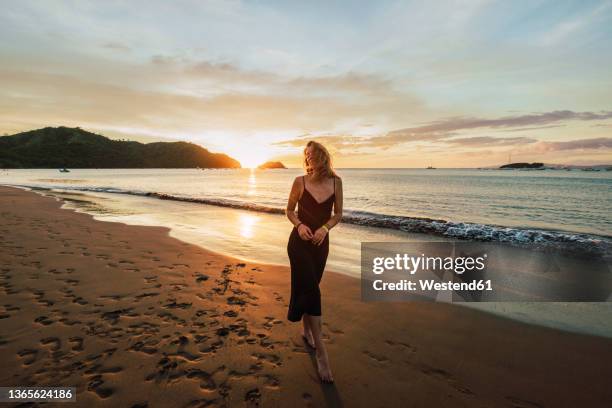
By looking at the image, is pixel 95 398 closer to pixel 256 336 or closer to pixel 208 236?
pixel 256 336

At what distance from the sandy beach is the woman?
2.28ft

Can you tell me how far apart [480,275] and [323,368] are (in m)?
6.30

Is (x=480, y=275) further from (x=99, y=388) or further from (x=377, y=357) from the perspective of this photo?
(x=99, y=388)

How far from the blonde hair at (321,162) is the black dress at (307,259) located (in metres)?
0.19

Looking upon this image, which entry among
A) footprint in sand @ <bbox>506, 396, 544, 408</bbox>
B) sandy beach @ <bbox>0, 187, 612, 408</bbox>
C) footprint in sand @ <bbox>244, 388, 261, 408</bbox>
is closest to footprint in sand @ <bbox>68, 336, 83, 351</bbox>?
sandy beach @ <bbox>0, 187, 612, 408</bbox>

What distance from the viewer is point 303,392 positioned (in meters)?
3.31

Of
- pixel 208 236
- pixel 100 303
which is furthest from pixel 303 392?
pixel 208 236

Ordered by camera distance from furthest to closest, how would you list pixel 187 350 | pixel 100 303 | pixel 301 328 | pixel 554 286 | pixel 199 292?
pixel 554 286, pixel 199 292, pixel 100 303, pixel 301 328, pixel 187 350

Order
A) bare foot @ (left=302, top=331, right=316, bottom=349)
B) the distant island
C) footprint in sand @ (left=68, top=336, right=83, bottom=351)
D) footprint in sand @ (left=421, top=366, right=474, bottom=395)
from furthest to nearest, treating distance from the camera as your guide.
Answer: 1. the distant island
2. bare foot @ (left=302, top=331, right=316, bottom=349)
3. footprint in sand @ (left=68, top=336, right=83, bottom=351)
4. footprint in sand @ (left=421, top=366, right=474, bottom=395)

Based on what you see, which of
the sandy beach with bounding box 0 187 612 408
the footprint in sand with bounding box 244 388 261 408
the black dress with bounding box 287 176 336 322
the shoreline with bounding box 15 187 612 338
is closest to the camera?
the footprint in sand with bounding box 244 388 261 408

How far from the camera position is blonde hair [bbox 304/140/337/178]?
3.55m

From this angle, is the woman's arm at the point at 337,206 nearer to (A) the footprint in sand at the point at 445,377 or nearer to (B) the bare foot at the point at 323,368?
(B) the bare foot at the point at 323,368

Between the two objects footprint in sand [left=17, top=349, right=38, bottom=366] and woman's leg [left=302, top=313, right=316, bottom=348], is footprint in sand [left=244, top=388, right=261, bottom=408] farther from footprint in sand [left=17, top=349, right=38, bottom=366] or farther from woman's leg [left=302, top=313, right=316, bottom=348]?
footprint in sand [left=17, top=349, right=38, bottom=366]

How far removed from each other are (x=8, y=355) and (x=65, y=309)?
50.8 inches
